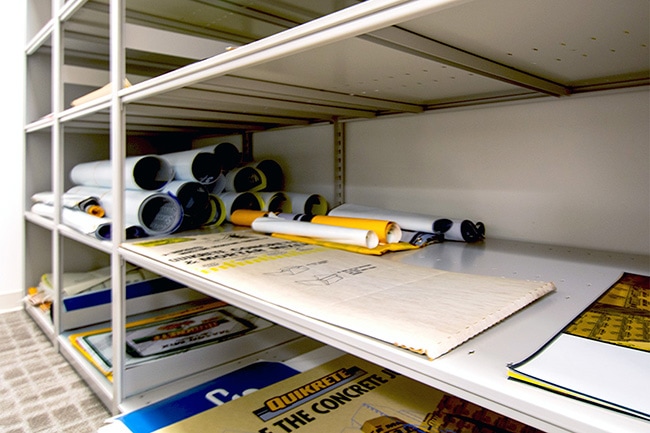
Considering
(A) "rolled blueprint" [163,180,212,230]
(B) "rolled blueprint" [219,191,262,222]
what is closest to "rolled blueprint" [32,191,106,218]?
(A) "rolled blueprint" [163,180,212,230]

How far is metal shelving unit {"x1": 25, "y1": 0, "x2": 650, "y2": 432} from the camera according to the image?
0.43 m

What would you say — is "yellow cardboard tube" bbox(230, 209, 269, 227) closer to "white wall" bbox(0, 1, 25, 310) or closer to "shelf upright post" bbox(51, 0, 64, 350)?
"shelf upright post" bbox(51, 0, 64, 350)

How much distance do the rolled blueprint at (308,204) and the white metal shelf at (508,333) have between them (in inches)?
20.6

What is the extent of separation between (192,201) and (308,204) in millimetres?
347

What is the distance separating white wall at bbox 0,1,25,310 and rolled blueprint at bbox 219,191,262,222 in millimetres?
1254

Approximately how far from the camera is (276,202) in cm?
142

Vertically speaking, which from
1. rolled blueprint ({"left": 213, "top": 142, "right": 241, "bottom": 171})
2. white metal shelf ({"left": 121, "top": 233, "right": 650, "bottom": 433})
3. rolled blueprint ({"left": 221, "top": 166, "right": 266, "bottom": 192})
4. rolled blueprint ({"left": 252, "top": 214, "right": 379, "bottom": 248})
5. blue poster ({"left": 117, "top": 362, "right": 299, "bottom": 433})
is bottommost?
blue poster ({"left": 117, "top": 362, "right": 299, "bottom": 433})

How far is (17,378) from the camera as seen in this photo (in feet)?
4.42

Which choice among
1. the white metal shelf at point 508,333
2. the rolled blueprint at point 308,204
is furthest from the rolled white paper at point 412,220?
the rolled blueprint at point 308,204

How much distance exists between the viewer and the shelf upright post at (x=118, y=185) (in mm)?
1041

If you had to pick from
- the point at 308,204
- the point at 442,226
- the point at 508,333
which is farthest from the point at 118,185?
the point at 508,333

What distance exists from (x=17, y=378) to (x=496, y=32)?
1582 millimetres

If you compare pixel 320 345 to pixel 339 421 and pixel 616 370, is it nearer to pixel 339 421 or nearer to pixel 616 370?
pixel 339 421

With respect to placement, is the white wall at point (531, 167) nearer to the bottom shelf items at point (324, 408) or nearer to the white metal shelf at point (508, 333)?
the white metal shelf at point (508, 333)
